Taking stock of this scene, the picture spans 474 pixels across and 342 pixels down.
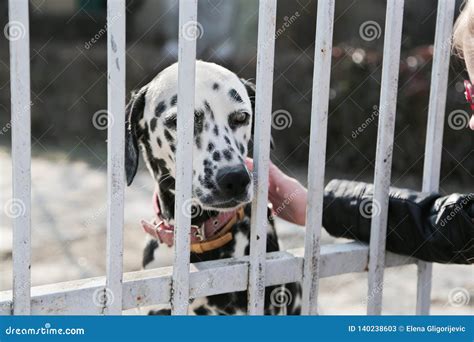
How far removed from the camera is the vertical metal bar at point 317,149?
2.20 metres

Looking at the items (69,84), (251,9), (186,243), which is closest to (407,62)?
(251,9)

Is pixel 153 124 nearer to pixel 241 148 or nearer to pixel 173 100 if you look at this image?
pixel 173 100

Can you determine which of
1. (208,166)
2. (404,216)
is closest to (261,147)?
(208,166)

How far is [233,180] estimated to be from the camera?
239 cm

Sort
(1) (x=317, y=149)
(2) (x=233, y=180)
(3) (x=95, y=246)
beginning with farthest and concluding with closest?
(3) (x=95, y=246) → (2) (x=233, y=180) → (1) (x=317, y=149)

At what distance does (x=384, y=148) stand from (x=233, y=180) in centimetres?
57

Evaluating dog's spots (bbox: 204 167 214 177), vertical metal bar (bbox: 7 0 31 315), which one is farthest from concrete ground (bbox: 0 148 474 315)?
vertical metal bar (bbox: 7 0 31 315)

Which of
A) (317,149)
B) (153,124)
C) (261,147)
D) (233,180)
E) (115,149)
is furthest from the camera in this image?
(153,124)

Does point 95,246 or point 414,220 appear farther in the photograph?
point 95,246

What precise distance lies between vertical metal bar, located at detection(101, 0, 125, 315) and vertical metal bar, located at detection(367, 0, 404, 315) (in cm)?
100

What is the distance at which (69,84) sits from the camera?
10.6m

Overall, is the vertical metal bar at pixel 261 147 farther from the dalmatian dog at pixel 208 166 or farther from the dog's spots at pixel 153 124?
the dog's spots at pixel 153 124

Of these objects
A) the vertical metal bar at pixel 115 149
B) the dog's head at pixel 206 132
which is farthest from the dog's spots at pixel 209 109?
the vertical metal bar at pixel 115 149
